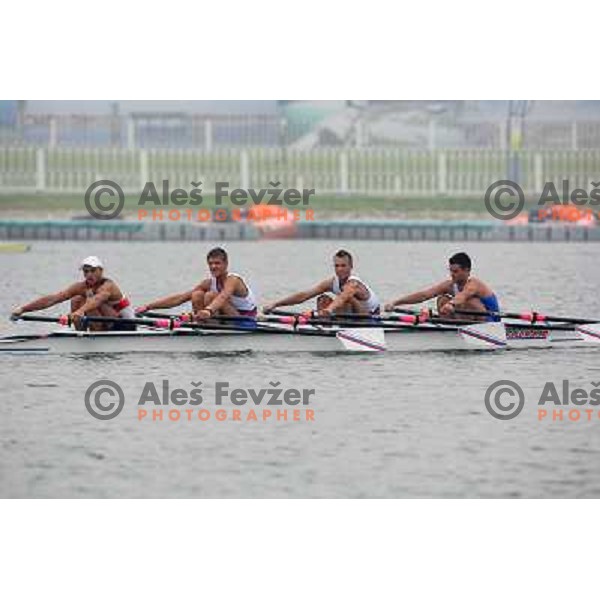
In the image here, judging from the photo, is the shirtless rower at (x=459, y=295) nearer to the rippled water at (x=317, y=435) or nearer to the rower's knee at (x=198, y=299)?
the rippled water at (x=317, y=435)

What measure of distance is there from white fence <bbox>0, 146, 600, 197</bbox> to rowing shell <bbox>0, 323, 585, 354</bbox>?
31.5m

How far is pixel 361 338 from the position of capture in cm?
2988

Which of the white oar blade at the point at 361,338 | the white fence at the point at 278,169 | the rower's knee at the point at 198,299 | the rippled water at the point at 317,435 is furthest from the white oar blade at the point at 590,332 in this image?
the white fence at the point at 278,169

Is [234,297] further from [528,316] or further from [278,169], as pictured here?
[278,169]

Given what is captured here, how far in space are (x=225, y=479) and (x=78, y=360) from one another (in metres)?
7.16

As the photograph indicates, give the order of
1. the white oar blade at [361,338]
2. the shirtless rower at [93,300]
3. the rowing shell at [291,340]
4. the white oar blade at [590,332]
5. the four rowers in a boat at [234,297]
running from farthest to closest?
the white oar blade at [590,332], the white oar blade at [361,338], the rowing shell at [291,340], the four rowers in a boat at [234,297], the shirtless rower at [93,300]

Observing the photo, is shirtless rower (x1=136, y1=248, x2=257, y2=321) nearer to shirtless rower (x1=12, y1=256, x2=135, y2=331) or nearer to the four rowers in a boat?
the four rowers in a boat

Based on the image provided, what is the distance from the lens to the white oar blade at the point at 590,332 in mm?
30875

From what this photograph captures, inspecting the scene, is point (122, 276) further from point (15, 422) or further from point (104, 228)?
point (15, 422)

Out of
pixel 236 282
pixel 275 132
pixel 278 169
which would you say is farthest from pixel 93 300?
pixel 275 132

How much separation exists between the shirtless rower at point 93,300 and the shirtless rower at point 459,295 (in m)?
3.82

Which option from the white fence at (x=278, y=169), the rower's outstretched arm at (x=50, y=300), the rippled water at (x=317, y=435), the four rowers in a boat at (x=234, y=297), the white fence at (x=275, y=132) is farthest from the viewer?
the white fence at (x=278, y=169)

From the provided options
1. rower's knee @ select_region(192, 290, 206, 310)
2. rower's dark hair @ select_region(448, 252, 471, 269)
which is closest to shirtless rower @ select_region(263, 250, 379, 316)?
rower's knee @ select_region(192, 290, 206, 310)

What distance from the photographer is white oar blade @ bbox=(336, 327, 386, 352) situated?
2980 cm
